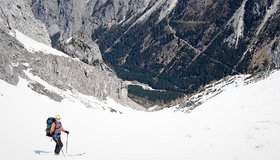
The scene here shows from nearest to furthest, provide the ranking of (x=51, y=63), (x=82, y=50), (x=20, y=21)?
(x=51, y=63) < (x=20, y=21) < (x=82, y=50)

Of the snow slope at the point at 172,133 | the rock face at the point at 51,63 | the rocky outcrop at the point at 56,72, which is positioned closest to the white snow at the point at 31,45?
the rock face at the point at 51,63

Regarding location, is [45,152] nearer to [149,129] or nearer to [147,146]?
[147,146]

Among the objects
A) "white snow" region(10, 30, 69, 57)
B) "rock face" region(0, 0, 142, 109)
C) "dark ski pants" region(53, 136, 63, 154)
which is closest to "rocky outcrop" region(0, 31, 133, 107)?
"rock face" region(0, 0, 142, 109)

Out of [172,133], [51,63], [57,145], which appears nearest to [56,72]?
[51,63]

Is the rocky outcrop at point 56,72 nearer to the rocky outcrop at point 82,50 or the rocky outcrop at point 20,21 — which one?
the rocky outcrop at point 82,50

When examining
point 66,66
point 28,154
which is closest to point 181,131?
point 28,154

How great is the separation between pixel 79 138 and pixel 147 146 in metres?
5.96

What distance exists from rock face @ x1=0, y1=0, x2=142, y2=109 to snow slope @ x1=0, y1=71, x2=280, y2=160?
29490 mm

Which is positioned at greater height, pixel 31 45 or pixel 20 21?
pixel 20 21

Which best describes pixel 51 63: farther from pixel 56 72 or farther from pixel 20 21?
pixel 20 21

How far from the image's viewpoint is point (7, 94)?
51.7 m

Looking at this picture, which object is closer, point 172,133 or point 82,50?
point 172,133

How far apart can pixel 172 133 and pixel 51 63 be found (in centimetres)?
9039

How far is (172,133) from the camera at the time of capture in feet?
126
